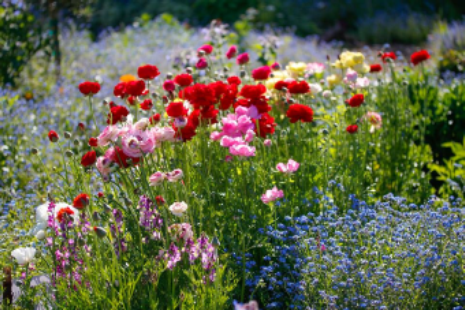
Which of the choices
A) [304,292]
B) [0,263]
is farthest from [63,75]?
[304,292]

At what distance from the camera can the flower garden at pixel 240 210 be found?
A: 2.37 m

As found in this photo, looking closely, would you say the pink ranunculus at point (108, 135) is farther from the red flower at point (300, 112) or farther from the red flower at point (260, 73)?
the red flower at point (260, 73)

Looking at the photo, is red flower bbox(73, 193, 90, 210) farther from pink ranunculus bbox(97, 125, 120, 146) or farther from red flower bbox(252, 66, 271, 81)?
red flower bbox(252, 66, 271, 81)

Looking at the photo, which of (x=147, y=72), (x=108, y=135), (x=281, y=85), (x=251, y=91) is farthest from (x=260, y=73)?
(x=108, y=135)

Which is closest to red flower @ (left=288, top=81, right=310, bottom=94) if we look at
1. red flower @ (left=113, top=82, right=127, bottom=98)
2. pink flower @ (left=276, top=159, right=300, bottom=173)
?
pink flower @ (left=276, top=159, right=300, bottom=173)

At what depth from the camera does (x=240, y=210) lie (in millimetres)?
2943

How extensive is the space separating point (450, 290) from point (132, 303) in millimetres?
1472

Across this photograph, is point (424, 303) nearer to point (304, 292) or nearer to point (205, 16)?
point (304, 292)

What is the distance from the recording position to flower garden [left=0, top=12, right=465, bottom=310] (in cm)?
237

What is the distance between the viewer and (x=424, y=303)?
2.45m

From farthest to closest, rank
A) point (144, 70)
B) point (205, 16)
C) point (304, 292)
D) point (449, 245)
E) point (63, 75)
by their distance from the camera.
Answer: point (205, 16)
point (63, 75)
point (144, 70)
point (449, 245)
point (304, 292)

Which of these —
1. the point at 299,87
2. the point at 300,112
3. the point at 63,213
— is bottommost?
the point at 63,213

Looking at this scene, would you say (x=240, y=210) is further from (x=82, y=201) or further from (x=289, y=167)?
(x=82, y=201)

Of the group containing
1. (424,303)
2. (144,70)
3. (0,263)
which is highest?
(144,70)
